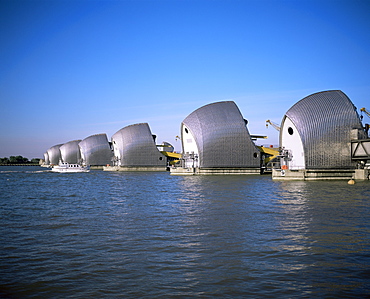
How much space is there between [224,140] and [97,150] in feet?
→ 173

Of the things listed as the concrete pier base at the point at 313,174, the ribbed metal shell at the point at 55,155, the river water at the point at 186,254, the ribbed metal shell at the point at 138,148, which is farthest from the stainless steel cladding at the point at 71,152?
the river water at the point at 186,254

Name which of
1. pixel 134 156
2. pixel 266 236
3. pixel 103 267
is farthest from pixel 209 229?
pixel 134 156

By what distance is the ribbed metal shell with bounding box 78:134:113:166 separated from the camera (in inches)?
4237

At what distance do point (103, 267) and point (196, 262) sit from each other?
236 centimetres

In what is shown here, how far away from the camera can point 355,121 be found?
49.2 metres

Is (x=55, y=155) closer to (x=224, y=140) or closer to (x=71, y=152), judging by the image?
A: (x=71, y=152)

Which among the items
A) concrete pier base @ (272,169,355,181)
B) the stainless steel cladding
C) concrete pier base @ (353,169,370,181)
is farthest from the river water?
the stainless steel cladding

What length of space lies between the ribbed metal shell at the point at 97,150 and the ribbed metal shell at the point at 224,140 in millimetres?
48419

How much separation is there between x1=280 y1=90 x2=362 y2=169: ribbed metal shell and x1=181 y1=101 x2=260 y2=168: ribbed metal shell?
15.6 meters

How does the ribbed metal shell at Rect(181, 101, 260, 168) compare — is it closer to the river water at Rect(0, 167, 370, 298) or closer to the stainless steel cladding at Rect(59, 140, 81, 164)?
the river water at Rect(0, 167, 370, 298)

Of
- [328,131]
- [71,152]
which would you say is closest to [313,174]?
A: [328,131]

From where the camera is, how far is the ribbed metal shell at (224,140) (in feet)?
213

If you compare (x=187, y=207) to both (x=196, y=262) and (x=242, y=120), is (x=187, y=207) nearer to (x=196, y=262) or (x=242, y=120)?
(x=196, y=262)

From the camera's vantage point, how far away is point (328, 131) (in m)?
49.6
